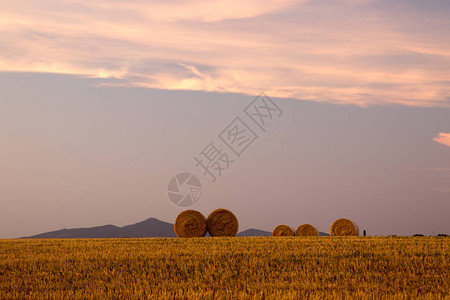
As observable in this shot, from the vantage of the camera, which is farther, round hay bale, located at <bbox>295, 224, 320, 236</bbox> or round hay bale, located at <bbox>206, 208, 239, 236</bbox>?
round hay bale, located at <bbox>295, 224, 320, 236</bbox>

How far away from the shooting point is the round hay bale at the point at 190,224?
97.5ft

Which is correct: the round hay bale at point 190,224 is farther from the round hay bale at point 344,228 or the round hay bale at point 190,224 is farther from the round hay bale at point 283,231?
the round hay bale at point 344,228

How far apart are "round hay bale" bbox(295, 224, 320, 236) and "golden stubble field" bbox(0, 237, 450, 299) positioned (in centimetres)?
1362

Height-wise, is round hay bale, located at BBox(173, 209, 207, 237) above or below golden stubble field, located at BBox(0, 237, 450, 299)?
above

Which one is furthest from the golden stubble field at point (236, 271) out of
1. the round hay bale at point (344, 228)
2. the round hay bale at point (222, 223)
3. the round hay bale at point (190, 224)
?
the round hay bale at point (344, 228)

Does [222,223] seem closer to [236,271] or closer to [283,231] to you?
[283,231]

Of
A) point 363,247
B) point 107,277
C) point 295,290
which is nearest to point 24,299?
point 107,277

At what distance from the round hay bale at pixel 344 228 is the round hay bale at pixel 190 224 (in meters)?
8.00

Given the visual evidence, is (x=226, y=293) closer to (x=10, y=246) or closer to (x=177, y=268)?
(x=177, y=268)

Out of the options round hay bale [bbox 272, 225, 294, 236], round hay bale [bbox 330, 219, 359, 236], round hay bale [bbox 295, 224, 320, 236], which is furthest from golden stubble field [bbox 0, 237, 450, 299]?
round hay bale [bbox 295, 224, 320, 236]

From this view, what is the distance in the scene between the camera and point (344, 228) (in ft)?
107

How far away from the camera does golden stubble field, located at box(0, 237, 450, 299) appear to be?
12.4 meters

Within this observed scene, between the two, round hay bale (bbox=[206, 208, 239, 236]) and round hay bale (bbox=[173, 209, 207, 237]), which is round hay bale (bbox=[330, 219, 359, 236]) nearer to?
round hay bale (bbox=[206, 208, 239, 236])

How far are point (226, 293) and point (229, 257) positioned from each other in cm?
499
